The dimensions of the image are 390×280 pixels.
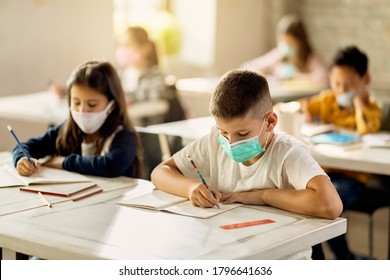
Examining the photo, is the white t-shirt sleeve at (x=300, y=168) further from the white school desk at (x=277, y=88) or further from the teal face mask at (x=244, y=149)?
the white school desk at (x=277, y=88)

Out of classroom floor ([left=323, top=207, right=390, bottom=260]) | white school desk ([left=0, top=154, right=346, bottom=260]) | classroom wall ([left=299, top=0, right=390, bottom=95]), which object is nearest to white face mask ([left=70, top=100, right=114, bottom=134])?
white school desk ([left=0, top=154, right=346, bottom=260])

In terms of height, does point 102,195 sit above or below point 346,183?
above

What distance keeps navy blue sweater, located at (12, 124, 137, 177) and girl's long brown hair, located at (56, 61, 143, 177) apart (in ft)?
0.11

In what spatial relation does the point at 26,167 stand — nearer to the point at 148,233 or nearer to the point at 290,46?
the point at 148,233

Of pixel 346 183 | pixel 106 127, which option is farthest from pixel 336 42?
pixel 106 127

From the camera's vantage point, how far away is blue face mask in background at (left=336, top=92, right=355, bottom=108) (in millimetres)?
3910

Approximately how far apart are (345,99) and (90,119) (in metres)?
1.47

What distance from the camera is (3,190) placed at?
2541mm

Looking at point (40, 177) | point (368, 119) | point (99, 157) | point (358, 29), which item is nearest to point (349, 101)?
point (368, 119)

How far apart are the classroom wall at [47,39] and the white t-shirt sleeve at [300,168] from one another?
351cm

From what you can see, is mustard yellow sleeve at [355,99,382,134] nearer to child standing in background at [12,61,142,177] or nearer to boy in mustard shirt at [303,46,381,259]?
boy in mustard shirt at [303,46,381,259]

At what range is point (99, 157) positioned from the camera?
110 inches
